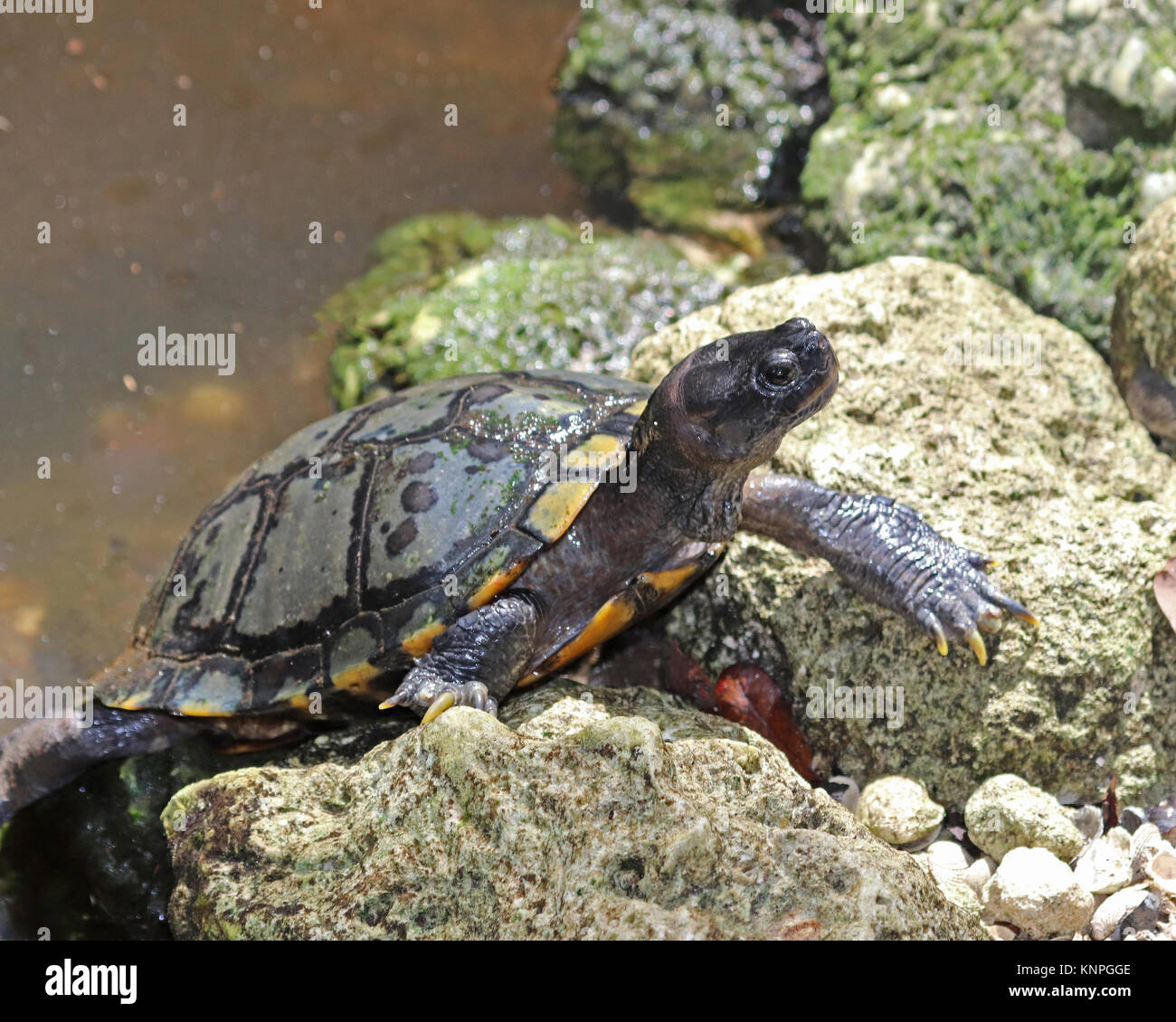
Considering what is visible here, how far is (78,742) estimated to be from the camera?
4.11 m

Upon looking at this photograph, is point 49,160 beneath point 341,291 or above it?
above

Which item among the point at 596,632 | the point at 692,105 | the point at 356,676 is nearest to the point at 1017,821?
the point at 596,632

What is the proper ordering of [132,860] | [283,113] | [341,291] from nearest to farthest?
[132,860] < [341,291] < [283,113]

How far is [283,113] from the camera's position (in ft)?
24.8

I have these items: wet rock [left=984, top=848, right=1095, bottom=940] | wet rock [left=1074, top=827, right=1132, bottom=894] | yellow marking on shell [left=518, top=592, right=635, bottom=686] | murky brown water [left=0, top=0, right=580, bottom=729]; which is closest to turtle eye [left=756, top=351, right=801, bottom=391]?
yellow marking on shell [left=518, top=592, right=635, bottom=686]

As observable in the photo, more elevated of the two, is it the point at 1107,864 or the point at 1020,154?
the point at 1020,154

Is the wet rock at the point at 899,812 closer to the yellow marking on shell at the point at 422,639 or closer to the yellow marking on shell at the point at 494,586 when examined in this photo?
the yellow marking on shell at the point at 494,586

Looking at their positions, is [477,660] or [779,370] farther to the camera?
[477,660]

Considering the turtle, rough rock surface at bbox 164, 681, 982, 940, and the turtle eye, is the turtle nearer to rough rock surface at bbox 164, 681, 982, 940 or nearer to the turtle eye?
the turtle eye

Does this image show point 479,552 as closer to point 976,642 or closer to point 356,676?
point 356,676

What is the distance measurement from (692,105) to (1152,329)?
4.08 metres

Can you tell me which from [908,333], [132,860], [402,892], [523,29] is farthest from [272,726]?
[523,29]
